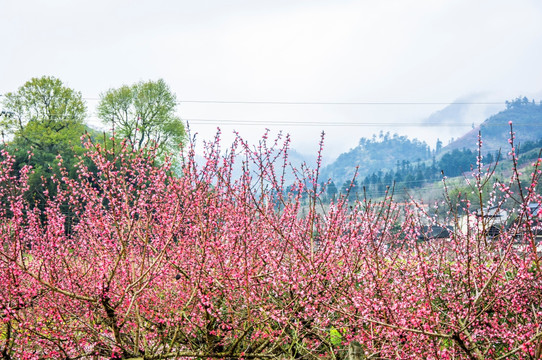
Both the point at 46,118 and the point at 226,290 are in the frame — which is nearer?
the point at 226,290

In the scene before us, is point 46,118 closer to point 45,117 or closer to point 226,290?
point 45,117

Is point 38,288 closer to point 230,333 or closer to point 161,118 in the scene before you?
point 230,333

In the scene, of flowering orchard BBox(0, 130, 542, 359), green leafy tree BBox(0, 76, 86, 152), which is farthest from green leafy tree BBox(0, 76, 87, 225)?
flowering orchard BBox(0, 130, 542, 359)

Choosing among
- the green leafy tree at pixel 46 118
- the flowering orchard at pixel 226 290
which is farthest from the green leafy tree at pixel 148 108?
the flowering orchard at pixel 226 290

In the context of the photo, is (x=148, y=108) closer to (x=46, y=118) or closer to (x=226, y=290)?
(x=46, y=118)

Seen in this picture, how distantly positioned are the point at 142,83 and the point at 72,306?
36.1 meters

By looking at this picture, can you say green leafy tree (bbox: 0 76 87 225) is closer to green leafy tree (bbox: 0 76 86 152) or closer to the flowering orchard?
green leafy tree (bbox: 0 76 86 152)

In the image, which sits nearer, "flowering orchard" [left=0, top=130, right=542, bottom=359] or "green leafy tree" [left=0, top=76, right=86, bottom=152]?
"flowering orchard" [left=0, top=130, right=542, bottom=359]

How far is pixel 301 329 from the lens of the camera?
17.2 ft

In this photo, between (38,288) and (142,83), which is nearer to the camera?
(38,288)

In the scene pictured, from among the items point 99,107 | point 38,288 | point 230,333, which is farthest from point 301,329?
point 99,107

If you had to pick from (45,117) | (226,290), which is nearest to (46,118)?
(45,117)

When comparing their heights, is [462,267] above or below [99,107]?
below

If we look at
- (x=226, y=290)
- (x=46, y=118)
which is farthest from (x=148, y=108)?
(x=226, y=290)
